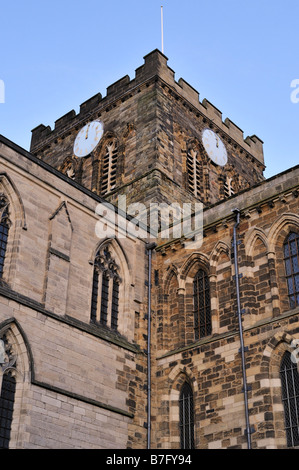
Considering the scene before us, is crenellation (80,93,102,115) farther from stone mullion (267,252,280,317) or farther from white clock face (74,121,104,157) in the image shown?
stone mullion (267,252,280,317)

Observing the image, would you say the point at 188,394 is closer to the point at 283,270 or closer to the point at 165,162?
the point at 283,270

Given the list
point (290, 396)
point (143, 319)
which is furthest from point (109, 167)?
point (290, 396)

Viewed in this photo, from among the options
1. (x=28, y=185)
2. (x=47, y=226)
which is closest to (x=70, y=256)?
(x=47, y=226)

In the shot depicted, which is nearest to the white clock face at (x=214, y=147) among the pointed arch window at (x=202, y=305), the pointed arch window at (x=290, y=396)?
the pointed arch window at (x=202, y=305)

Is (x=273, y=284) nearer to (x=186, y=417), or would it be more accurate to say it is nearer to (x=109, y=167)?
(x=186, y=417)

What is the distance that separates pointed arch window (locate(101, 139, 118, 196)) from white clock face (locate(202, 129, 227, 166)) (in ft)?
14.7

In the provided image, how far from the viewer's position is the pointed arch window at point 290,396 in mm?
18250

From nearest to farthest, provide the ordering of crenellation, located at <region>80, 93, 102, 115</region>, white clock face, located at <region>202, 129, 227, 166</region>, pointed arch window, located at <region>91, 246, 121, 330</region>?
1. pointed arch window, located at <region>91, 246, 121, 330</region>
2. white clock face, located at <region>202, 129, 227, 166</region>
3. crenellation, located at <region>80, 93, 102, 115</region>

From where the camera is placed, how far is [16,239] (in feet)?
65.7

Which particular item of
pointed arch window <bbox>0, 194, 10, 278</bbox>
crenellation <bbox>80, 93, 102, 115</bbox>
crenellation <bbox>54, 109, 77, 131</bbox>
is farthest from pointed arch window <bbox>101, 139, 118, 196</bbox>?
pointed arch window <bbox>0, 194, 10, 278</bbox>

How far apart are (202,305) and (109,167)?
38.8ft

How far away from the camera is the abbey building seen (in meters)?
18.7

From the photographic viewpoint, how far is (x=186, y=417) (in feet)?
68.9

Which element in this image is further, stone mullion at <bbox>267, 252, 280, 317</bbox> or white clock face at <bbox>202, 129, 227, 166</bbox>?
white clock face at <bbox>202, 129, 227, 166</bbox>
